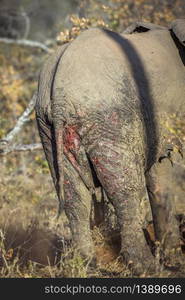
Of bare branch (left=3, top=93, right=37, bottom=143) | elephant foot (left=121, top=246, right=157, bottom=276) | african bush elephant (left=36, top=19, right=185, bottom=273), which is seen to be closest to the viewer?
african bush elephant (left=36, top=19, right=185, bottom=273)

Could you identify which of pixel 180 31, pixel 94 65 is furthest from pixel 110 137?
pixel 180 31

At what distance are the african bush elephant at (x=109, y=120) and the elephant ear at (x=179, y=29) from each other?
0.19 m

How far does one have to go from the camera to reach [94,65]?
4.46 metres

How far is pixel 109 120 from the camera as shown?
440 cm

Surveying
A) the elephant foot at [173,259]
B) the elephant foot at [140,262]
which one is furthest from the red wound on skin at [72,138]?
the elephant foot at [173,259]

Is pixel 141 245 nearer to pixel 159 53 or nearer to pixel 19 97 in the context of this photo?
pixel 159 53

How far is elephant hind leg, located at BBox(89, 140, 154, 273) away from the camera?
14.6 feet

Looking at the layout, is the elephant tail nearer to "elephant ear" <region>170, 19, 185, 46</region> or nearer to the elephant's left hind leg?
the elephant's left hind leg

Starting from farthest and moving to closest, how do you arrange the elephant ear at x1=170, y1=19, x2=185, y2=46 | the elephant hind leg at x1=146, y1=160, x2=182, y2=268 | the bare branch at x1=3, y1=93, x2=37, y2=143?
the bare branch at x1=3, y1=93, x2=37, y2=143
the elephant hind leg at x1=146, y1=160, x2=182, y2=268
the elephant ear at x1=170, y1=19, x2=185, y2=46

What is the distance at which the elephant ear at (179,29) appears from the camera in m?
5.10

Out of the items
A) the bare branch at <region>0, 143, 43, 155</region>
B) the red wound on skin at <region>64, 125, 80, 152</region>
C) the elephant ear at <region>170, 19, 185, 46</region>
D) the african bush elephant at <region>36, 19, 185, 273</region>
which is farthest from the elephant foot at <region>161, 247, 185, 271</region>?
the bare branch at <region>0, 143, 43, 155</region>

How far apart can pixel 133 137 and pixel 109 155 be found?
0.84ft

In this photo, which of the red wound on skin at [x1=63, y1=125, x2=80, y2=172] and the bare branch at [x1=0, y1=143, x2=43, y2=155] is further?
the bare branch at [x1=0, y1=143, x2=43, y2=155]

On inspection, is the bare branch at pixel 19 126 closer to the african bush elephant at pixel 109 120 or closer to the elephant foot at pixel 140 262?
the african bush elephant at pixel 109 120
